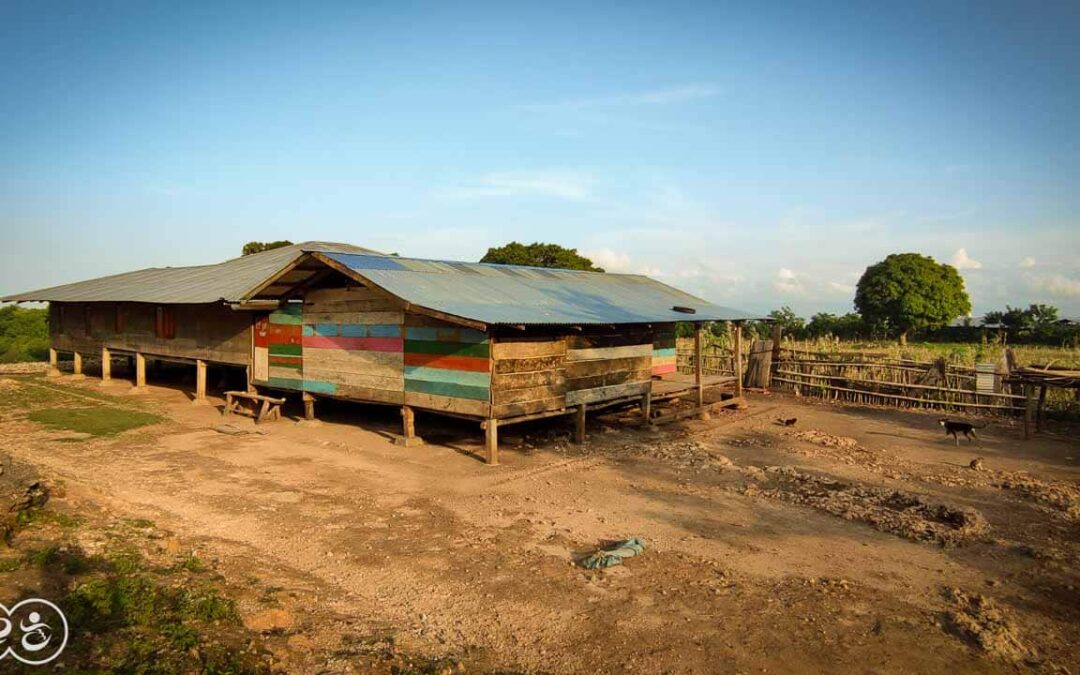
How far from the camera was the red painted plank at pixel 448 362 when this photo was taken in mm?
11250

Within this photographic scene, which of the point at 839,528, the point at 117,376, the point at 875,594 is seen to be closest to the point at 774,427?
the point at 839,528

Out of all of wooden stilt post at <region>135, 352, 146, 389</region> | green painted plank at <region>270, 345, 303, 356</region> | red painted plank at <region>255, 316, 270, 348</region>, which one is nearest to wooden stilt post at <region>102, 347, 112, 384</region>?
wooden stilt post at <region>135, 352, 146, 389</region>

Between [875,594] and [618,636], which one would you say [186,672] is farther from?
[875,594]

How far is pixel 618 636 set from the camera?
5312 millimetres

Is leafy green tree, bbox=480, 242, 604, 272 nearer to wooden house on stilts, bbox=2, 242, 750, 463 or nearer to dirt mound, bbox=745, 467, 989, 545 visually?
wooden house on stilts, bbox=2, 242, 750, 463

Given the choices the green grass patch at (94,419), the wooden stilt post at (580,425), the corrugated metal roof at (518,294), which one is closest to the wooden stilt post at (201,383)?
the green grass patch at (94,419)

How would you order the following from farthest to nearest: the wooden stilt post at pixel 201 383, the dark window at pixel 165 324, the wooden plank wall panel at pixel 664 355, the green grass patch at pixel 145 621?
the wooden plank wall panel at pixel 664 355 < the dark window at pixel 165 324 < the wooden stilt post at pixel 201 383 < the green grass patch at pixel 145 621

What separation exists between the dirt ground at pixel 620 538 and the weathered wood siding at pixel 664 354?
5629 millimetres

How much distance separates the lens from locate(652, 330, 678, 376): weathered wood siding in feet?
63.4

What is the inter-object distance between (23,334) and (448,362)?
122 ft

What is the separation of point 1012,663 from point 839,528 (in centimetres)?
313

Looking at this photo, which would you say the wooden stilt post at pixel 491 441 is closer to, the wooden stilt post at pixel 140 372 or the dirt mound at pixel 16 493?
the dirt mound at pixel 16 493

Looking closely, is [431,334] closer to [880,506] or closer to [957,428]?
[880,506]

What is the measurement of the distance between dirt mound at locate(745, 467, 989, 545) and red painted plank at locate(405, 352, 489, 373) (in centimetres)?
487
